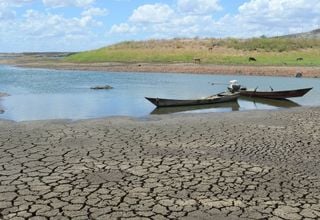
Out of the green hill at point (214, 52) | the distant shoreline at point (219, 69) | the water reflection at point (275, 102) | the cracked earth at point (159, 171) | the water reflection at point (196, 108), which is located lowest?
the water reflection at point (275, 102)

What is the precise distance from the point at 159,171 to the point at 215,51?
199 feet

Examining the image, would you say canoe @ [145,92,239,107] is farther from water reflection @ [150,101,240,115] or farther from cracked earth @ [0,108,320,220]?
cracked earth @ [0,108,320,220]

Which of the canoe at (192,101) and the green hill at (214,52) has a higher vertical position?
the green hill at (214,52)

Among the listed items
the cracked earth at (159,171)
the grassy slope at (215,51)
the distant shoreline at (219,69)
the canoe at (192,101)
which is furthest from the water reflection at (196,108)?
the grassy slope at (215,51)

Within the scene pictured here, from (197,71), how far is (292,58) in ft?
52.5

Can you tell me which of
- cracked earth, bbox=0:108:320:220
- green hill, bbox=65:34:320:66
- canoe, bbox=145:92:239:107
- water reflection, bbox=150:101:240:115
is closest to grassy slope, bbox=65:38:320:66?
green hill, bbox=65:34:320:66

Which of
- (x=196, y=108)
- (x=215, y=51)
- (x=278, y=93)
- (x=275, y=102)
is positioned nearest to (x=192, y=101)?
(x=196, y=108)

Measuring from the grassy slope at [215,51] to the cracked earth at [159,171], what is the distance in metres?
46.1

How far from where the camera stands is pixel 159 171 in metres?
10.0

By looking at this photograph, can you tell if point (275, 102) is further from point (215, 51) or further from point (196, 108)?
point (215, 51)

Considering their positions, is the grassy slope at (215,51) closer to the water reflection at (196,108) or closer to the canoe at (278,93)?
the canoe at (278,93)

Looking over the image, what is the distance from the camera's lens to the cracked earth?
776 cm

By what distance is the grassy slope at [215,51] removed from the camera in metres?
63.5

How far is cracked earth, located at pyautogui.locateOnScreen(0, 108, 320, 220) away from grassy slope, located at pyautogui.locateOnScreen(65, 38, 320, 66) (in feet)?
151
